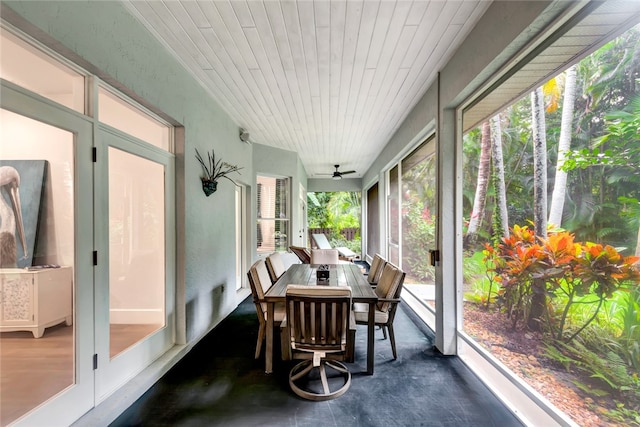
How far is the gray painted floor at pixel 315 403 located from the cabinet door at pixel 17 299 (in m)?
0.90

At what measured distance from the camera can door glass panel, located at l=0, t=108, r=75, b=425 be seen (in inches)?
50.9

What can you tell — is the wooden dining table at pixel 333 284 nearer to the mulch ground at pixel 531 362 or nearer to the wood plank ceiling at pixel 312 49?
the mulch ground at pixel 531 362

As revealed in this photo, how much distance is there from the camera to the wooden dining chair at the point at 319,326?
176 cm

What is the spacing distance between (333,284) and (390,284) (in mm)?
558

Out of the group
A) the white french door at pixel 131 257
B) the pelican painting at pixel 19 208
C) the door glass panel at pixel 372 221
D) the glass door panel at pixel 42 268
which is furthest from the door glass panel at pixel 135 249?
the door glass panel at pixel 372 221

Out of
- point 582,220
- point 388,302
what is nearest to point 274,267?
point 388,302

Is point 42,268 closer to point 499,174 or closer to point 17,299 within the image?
point 17,299

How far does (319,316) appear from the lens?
70.9 inches

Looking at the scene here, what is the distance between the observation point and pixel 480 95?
220 centimetres

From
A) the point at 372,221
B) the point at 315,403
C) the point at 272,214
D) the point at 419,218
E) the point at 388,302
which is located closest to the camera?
the point at 315,403

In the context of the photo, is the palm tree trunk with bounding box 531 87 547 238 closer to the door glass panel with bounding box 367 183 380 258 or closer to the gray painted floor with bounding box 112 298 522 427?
the gray painted floor with bounding box 112 298 522 427

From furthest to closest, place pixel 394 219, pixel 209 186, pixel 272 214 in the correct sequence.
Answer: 1. pixel 272 214
2. pixel 394 219
3. pixel 209 186

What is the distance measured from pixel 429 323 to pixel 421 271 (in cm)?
93

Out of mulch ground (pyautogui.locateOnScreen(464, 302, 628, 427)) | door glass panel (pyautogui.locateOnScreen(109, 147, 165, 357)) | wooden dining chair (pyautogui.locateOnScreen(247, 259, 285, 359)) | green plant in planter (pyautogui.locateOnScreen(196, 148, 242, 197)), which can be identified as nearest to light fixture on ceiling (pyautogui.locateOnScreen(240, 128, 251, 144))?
green plant in planter (pyautogui.locateOnScreen(196, 148, 242, 197))
